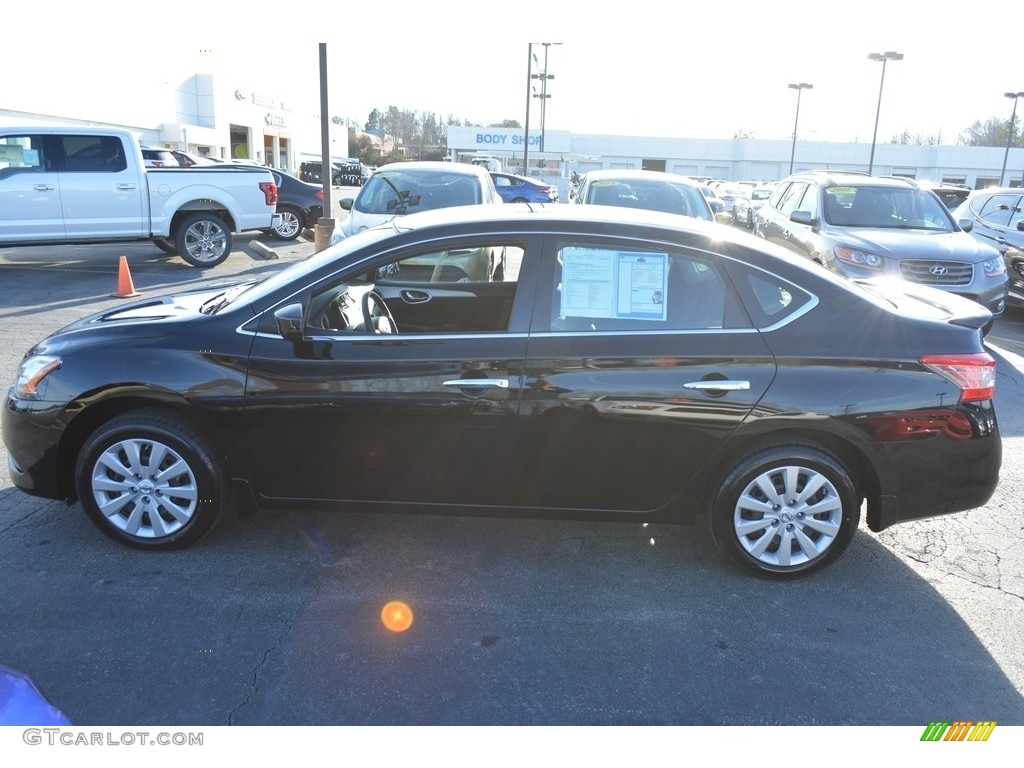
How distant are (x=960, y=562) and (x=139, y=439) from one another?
166 inches

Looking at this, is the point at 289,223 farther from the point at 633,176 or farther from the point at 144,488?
the point at 144,488

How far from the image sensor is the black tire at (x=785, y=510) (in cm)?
361

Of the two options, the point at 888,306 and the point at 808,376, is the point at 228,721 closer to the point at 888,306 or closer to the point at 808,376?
the point at 808,376

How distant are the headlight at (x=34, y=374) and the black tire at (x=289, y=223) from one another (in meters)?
13.8

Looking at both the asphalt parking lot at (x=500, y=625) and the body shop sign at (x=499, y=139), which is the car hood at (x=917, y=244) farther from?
the body shop sign at (x=499, y=139)

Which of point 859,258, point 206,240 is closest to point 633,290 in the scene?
point 859,258

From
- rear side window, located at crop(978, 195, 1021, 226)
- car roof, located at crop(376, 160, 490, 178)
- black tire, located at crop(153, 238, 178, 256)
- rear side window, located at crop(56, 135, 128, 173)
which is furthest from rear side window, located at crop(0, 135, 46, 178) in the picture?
rear side window, located at crop(978, 195, 1021, 226)

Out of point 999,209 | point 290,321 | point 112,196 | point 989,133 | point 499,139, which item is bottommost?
point 290,321

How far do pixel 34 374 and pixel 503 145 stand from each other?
69580mm

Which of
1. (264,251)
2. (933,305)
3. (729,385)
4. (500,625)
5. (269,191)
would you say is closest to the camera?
(500,625)

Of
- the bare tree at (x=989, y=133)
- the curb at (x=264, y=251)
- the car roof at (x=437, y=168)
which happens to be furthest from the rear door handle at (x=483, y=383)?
the bare tree at (x=989, y=133)

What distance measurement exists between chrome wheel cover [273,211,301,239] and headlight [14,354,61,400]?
1376 centimetres

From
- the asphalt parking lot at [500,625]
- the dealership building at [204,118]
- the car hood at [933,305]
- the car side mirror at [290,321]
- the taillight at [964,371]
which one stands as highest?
the dealership building at [204,118]

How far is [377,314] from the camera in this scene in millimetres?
4363
